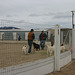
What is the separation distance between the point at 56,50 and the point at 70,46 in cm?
321

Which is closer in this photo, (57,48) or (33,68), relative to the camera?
(33,68)

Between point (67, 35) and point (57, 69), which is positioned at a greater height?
point (67, 35)

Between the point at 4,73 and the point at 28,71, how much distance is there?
39.4 inches

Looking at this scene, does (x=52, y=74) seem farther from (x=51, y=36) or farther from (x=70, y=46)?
(x=70, y=46)

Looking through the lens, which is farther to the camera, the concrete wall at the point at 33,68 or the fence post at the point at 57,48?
the fence post at the point at 57,48

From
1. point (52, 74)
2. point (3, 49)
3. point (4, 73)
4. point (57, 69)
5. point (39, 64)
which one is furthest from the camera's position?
point (57, 69)

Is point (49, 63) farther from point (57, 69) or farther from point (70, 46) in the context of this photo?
point (70, 46)

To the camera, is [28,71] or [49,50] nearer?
Answer: [28,71]

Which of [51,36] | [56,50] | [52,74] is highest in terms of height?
[51,36]

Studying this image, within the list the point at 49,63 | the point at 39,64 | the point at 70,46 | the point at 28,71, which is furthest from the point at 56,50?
the point at 70,46

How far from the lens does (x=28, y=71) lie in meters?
5.34

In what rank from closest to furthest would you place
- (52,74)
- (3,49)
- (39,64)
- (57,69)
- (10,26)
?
1. (10,26)
2. (3,49)
3. (39,64)
4. (52,74)
5. (57,69)

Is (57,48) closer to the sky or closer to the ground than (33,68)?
closer to the sky

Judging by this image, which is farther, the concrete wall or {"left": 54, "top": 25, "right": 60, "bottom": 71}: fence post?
{"left": 54, "top": 25, "right": 60, "bottom": 71}: fence post
